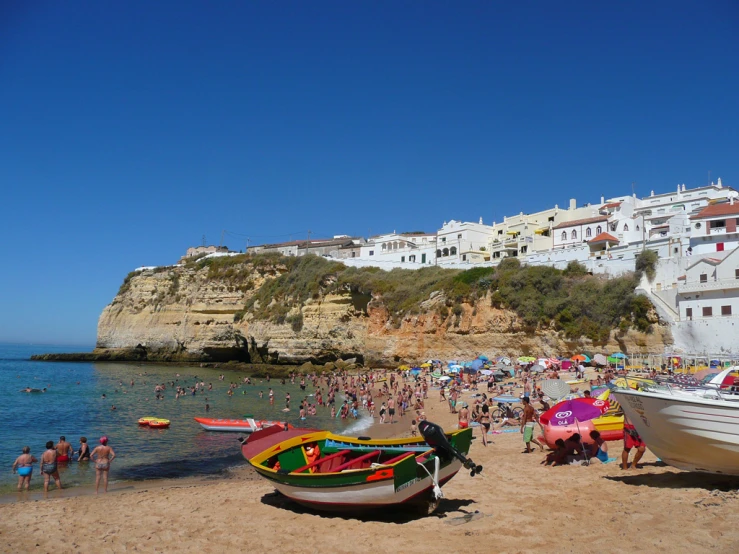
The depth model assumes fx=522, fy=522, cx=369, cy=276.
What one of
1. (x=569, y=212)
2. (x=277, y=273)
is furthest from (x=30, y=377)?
(x=569, y=212)

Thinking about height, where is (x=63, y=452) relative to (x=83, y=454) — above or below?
above

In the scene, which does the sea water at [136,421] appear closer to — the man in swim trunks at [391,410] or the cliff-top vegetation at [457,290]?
the man in swim trunks at [391,410]

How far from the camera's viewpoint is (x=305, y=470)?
27.3ft

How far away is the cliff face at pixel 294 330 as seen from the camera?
39594 millimetres

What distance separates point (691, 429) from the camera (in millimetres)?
7562

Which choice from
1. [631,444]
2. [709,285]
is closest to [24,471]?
[631,444]

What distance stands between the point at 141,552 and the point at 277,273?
2098 inches

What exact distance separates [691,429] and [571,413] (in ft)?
10.3

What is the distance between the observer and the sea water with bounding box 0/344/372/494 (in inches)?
567

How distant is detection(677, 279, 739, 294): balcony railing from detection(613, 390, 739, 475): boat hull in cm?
2634

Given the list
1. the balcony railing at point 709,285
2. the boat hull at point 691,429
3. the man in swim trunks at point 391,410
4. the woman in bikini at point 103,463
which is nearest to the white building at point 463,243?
the balcony railing at point 709,285

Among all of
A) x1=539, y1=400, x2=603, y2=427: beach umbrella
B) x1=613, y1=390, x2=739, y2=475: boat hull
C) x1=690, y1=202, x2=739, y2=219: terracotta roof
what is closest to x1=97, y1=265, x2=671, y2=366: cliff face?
x1=690, y1=202, x2=739, y2=219: terracotta roof

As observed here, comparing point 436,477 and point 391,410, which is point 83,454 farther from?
point 391,410

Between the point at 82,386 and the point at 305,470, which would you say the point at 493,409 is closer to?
the point at 305,470
